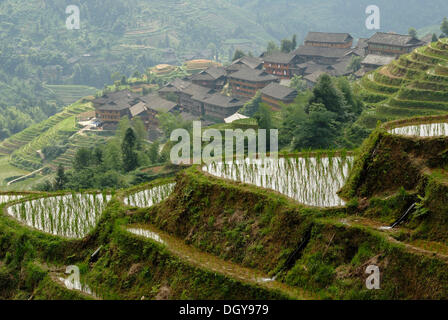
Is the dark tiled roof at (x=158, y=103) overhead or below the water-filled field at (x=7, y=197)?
below

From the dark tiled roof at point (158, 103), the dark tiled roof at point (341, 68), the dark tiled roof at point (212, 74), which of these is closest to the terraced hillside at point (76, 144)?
the dark tiled roof at point (158, 103)

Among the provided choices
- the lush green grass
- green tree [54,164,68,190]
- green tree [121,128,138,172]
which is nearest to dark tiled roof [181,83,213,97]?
green tree [121,128,138,172]

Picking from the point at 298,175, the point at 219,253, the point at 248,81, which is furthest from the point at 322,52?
the point at 219,253

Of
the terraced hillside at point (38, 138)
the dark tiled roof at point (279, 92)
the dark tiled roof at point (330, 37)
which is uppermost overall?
the dark tiled roof at point (330, 37)

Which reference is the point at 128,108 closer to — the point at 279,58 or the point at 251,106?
the point at 251,106

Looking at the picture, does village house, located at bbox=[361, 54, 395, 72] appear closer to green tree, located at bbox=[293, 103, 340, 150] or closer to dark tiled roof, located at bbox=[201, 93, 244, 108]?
dark tiled roof, located at bbox=[201, 93, 244, 108]

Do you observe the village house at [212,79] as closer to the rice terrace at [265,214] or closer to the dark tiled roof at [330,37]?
the dark tiled roof at [330,37]

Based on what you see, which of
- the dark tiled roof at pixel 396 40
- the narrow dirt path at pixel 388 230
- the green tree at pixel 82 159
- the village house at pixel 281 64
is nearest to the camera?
the narrow dirt path at pixel 388 230
